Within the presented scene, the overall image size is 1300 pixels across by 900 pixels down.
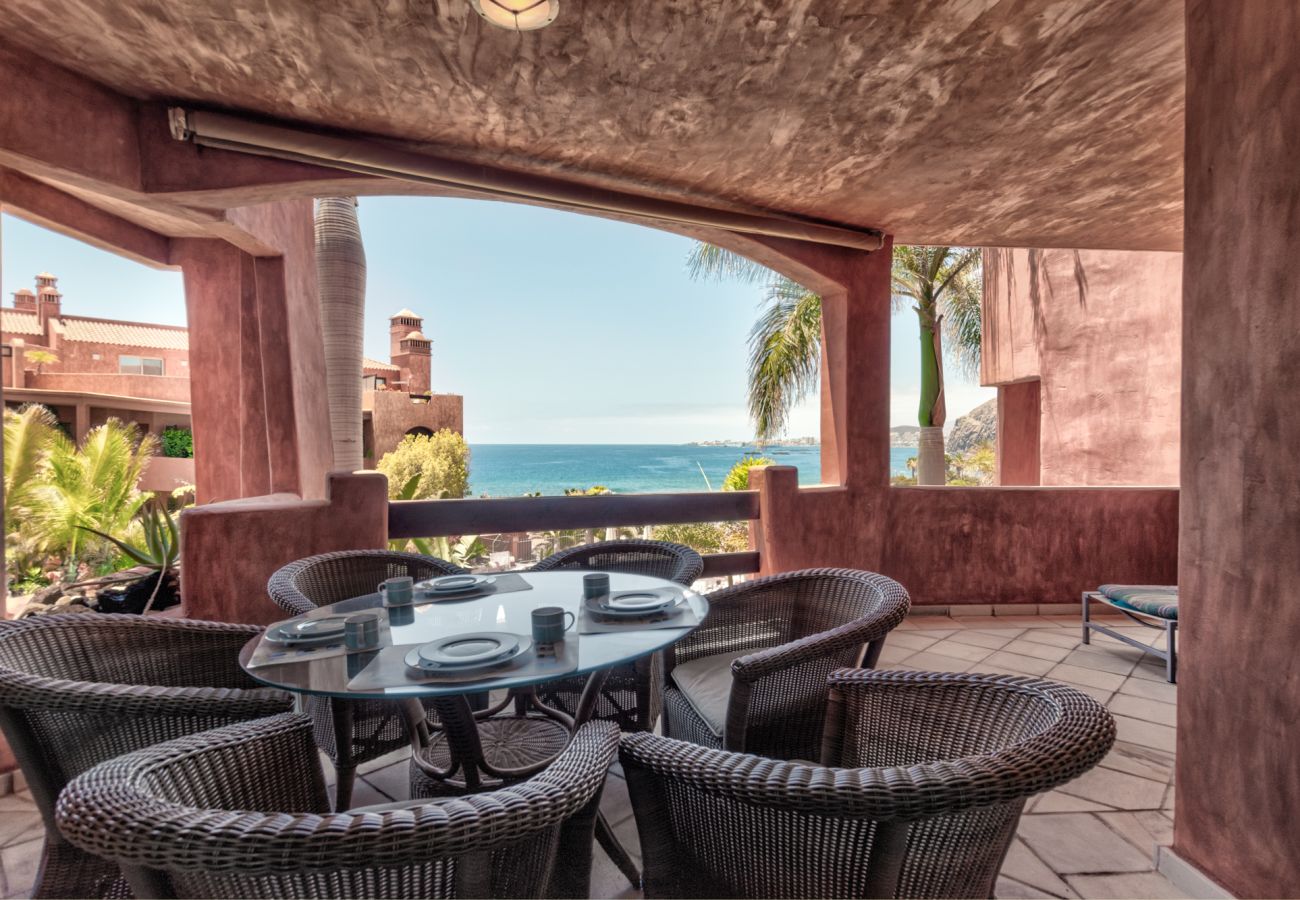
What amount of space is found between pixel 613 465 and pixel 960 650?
54.8 metres

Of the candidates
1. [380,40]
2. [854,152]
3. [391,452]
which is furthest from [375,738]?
[391,452]

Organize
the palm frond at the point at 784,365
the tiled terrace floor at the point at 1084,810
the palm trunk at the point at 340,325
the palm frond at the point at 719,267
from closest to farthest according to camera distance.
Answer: the tiled terrace floor at the point at 1084,810, the palm trunk at the point at 340,325, the palm frond at the point at 784,365, the palm frond at the point at 719,267

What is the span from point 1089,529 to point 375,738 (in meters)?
4.51

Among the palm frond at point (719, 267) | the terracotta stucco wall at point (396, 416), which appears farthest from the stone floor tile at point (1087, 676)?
the terracotta stucco wall at point (396, 416)

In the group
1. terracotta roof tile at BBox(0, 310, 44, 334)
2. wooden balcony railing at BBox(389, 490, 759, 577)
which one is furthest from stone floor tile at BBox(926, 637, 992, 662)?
terracotta roof tile at BBox(0, 310, 44, 334)

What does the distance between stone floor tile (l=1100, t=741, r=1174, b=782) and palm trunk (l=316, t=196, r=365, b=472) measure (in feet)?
14.8

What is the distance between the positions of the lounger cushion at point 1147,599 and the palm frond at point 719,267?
16.1ft

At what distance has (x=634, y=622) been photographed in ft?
5.67

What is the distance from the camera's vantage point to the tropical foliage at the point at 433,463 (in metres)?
16.0

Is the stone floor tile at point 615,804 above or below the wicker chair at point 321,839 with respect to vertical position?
below

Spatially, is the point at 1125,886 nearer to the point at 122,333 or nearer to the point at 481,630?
the point at 481,630

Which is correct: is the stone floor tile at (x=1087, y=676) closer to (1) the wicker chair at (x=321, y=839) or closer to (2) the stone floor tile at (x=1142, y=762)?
(2) the stone floor tile at (x=1142, y=762)

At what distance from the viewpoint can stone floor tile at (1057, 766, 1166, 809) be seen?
2.04 metres

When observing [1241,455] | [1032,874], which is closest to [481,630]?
[1032,874]
